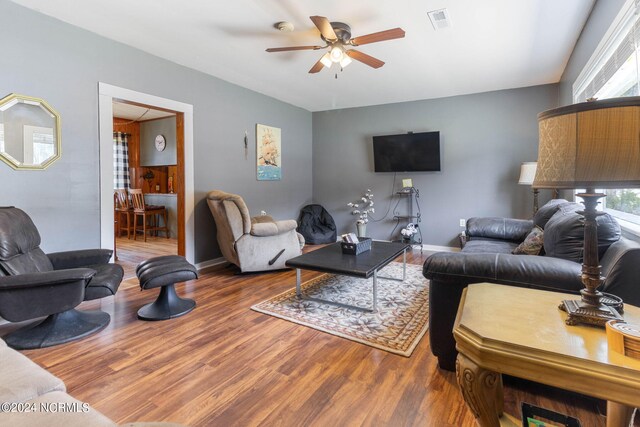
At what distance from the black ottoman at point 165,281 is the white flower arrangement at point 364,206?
3770 millimetres

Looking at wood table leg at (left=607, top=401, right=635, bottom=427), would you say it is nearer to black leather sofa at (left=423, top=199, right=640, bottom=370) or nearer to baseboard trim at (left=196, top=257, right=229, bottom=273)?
black leather sofa at (left=423, top=199, right=640, bottom=370)

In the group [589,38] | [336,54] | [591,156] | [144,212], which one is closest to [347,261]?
[336,54]

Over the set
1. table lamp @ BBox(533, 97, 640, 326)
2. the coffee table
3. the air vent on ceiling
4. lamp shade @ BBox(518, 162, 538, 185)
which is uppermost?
the air vent on ceiling

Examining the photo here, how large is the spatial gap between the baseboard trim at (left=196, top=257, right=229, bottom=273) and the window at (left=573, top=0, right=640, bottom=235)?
4.16m

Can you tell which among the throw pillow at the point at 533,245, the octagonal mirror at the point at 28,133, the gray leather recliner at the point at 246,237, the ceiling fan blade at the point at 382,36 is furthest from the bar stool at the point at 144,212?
the throw pillow at the point at 533,245

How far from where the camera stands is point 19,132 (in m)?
2.71

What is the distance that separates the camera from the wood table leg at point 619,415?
1.00 metres

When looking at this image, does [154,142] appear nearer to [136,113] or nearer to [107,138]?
[136,113]

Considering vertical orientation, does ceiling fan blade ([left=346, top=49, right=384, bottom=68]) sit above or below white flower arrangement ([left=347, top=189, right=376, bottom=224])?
above

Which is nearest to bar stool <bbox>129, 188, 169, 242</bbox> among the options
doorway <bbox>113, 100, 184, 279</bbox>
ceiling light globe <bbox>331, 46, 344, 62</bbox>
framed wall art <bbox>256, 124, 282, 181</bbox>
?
doorway <bbox>113, 100, 184, 279</bbox>

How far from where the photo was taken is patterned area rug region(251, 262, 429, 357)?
237 cm

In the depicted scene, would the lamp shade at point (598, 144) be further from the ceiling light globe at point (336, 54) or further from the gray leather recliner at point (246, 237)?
the gray leather recliner at point (246, 237)

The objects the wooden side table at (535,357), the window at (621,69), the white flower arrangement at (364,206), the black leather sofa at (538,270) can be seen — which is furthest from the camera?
the white flower arrangement at (364,206)

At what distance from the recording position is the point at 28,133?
275 cm
